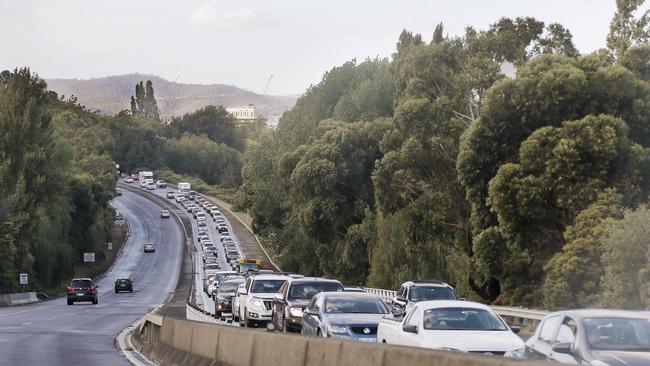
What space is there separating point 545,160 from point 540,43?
16847mm

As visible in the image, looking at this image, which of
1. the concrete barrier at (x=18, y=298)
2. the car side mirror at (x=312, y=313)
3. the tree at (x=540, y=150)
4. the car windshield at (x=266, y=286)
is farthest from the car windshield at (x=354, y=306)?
the concrete barrier at (x=18, y=298)

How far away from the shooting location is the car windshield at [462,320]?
19.5 metres

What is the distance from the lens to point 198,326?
2170 cm

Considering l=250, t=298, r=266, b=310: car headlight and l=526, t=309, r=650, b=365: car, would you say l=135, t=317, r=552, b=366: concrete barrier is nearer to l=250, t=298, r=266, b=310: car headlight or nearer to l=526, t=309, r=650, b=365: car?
l=526, t=309, r=650, b=365: car

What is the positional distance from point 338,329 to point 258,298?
38.5 ft

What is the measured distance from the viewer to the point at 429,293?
34.3 meters

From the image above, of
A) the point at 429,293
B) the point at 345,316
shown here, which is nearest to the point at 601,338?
the point at 345,316

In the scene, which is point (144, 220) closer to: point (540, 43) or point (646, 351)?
point (540, 43)

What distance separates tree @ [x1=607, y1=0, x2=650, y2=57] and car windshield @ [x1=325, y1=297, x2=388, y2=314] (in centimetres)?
3653

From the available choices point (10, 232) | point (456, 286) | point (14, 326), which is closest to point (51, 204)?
point (10, 232)

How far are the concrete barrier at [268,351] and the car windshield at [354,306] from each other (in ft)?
11.1

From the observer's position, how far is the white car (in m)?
18.4

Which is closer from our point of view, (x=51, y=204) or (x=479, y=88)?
(x=479, y=88)

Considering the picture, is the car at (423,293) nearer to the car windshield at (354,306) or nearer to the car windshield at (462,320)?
the car windshield at (354,306)
